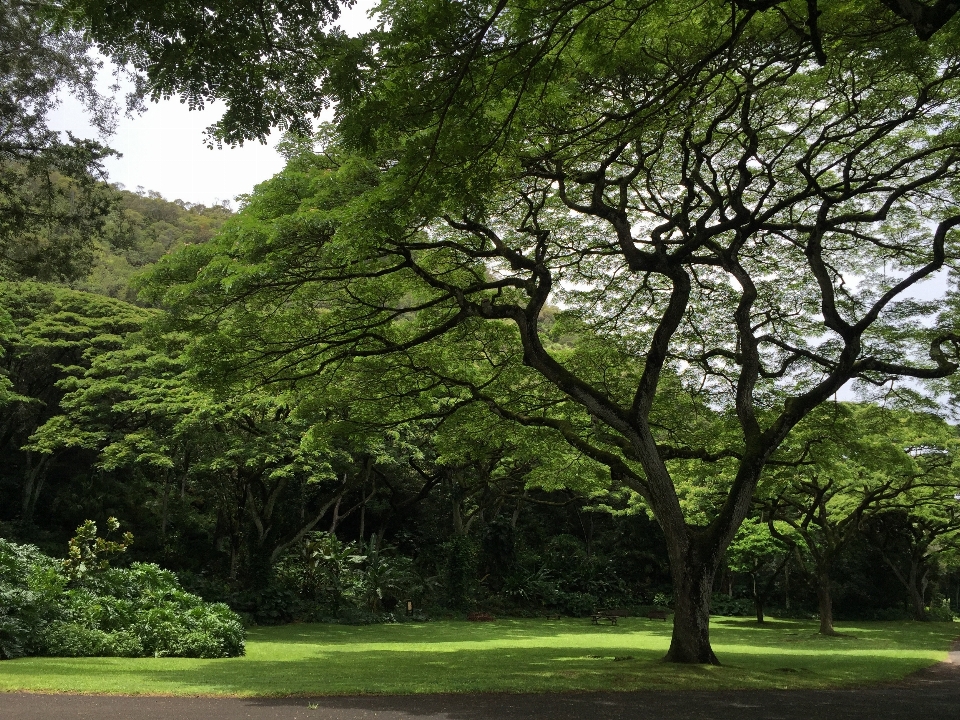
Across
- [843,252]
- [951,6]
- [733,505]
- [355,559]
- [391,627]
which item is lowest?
[391,627]

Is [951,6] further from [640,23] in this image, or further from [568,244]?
[568,244]

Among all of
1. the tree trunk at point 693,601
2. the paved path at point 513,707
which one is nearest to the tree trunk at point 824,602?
the tree trunk at point 693,601

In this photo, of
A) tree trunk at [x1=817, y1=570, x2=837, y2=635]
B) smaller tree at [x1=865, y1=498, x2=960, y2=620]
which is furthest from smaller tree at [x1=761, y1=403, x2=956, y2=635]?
smaller tree at [x1=865, y1=498, x2=960, y2=620]

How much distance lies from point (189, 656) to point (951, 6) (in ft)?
40.3

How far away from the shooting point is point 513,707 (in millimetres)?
8062

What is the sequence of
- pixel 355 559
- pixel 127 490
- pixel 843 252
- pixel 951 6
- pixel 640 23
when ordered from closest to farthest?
1. pixel 951 6
2. pixel 640 23
3. pixel 843 252
4. pixel 355 559
5. pixel 127 490

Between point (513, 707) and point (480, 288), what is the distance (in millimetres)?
6247

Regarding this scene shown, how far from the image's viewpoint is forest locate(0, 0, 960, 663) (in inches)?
243

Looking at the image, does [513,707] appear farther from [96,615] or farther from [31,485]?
[31,485]

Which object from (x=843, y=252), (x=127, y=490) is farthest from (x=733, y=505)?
(x=127, y=490)

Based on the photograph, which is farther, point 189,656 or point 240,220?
point 189,656

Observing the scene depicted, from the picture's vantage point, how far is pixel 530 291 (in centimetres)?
1261

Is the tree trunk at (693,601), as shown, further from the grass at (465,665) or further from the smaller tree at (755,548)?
the smaller tree at (755,548)

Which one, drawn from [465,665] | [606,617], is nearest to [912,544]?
[606,617]
